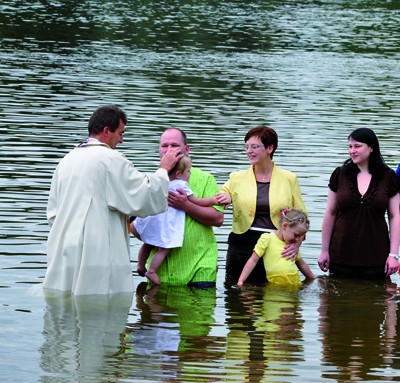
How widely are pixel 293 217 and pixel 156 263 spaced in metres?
1.26

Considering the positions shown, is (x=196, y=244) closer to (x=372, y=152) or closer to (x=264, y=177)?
(x=264, y=177)

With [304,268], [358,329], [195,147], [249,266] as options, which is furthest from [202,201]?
[195,147]

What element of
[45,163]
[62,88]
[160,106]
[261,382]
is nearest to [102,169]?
[261,382]

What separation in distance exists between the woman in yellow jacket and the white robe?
4.95 feet

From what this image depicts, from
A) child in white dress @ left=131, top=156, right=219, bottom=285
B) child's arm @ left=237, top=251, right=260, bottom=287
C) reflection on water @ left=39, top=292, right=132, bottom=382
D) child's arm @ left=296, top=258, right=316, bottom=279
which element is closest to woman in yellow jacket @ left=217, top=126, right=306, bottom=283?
child's arm @ left=237, top=251, right=260, bottom=287

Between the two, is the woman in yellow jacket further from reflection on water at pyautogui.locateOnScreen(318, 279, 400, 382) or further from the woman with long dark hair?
reflection on water at pyautogui.locateOnScreen(318, 279, 400, 382)

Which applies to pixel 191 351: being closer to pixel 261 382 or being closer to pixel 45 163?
pixel 261 382

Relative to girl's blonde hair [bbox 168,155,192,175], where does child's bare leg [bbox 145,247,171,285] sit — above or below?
below

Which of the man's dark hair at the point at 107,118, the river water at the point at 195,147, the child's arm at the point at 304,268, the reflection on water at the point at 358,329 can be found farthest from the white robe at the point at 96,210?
the child's arm at the point at 304,268

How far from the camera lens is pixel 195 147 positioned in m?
19.8

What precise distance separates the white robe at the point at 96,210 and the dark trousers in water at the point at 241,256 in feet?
5.63

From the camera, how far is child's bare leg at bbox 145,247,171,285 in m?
10.8

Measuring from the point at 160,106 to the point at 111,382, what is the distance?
16399mm

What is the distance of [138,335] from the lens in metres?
10.1
